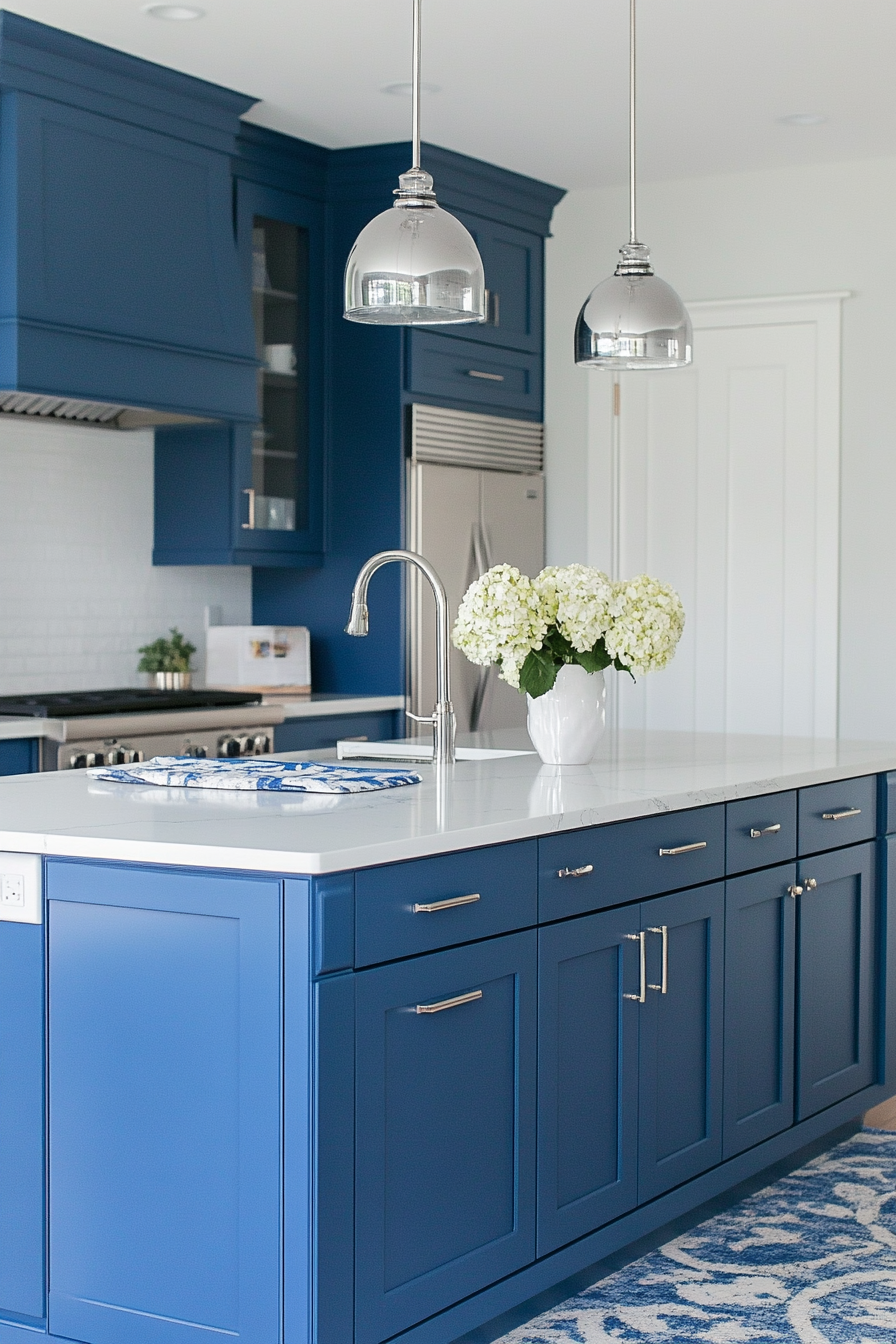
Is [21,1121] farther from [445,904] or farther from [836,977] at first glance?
[836,977]

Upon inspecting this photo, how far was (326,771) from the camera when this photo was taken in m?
3.14

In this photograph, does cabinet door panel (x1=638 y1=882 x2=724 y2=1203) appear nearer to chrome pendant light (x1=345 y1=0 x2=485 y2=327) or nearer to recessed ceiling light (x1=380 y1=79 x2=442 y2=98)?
chrome pendant light (x1=345 y1=0 x2=485 y2=327)

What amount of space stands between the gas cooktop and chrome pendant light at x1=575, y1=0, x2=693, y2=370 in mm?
1771

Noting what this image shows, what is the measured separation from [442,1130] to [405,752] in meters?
1.49

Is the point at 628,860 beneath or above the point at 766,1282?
above

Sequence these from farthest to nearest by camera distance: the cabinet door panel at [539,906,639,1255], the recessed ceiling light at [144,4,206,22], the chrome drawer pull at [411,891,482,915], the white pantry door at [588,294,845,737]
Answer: the white pantry door at [588,294,845,737]
the recessed ceiling light at [144,4,206,22]
the cabinet door panel at [539,906,639,1255]
the chrome drawer pull at [411,891,482,915]

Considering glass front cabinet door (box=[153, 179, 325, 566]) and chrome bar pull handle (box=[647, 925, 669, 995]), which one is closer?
chrome bar pull handle (box=[647, 925, 669, 995])

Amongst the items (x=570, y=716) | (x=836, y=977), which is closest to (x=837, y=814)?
(x=836, y=977)

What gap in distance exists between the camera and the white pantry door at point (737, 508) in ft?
19.5

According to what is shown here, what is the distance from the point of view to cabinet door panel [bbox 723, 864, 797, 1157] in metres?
3.31

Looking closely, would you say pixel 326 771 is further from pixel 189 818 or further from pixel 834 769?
pixel 834 769

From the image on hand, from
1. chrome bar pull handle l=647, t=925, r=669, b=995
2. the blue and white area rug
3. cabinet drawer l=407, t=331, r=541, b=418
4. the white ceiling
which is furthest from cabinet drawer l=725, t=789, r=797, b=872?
cabinet drawer l=407, t=331, r=541, b=418

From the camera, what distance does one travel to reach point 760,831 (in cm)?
341

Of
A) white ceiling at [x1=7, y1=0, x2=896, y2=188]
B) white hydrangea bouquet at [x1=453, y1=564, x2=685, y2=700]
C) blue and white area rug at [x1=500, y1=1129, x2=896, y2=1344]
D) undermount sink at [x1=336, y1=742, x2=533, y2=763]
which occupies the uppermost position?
white ceiling at [x1=7, y1=0, x2=896, y2=188]
